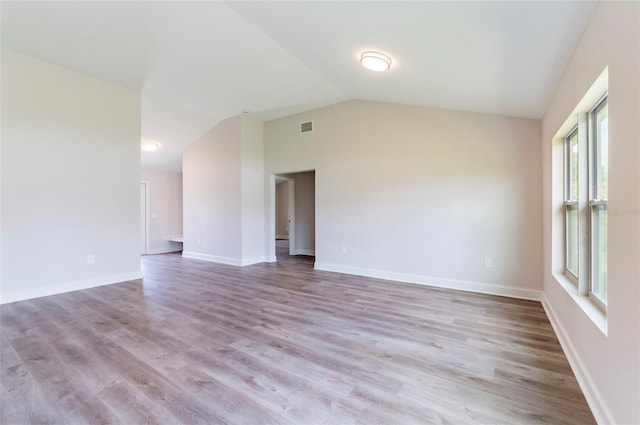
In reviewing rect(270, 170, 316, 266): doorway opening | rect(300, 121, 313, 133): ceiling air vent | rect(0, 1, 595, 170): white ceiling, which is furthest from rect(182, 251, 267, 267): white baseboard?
rect(0, 1, 595, 170): white ceiling

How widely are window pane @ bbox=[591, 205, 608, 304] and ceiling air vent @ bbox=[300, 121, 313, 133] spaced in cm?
421

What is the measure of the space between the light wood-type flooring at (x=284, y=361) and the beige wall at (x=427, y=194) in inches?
21.7

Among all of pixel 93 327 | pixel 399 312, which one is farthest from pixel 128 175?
pixel 399 312

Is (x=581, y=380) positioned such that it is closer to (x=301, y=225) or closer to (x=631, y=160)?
(x=631, y=160)

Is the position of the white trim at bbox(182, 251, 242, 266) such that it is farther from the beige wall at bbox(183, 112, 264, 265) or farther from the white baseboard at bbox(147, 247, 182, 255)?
the white baseboard at bbox(147, 247, 182, 255)

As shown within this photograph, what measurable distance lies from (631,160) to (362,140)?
3693mm

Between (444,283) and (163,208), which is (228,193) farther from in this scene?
(444,283)

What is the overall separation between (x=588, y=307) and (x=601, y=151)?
1.01 m

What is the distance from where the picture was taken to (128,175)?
14.4 feet

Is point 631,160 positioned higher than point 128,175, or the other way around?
point 128,175

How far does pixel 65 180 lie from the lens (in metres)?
3.75

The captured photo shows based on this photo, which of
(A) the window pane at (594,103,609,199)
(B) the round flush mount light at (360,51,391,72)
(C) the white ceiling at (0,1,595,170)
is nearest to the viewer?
(A) the window pane at (594,103,609,199)

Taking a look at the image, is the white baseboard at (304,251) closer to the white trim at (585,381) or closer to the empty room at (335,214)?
the empty room at (335,214)

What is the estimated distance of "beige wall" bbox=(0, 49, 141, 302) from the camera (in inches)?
132
